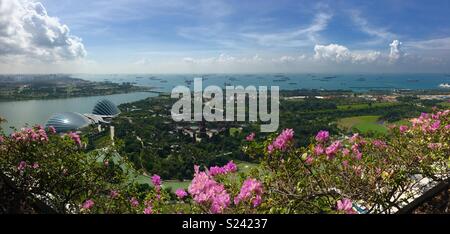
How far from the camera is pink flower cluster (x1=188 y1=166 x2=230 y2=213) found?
5.76 ft

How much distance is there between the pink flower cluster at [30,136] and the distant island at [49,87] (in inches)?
425

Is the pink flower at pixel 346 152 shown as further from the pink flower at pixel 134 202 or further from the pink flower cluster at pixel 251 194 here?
the pink flower at pixel 134 202

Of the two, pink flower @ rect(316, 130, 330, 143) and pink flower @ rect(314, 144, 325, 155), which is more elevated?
pink flower @ rect(316, 130, 330, 143)

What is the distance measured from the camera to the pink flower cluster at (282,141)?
222 centimetres

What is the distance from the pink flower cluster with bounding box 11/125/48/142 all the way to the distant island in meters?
10.8

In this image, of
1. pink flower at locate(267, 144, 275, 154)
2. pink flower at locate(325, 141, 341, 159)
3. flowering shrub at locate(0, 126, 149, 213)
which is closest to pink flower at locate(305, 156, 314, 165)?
pink flower at locate(325, 141, 341, 159)

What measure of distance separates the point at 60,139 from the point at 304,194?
5.96 ft

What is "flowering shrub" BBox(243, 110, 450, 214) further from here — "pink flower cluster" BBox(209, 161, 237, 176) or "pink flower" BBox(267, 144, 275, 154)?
"pink flower cluster" BBox(209, 161, 237, 176)

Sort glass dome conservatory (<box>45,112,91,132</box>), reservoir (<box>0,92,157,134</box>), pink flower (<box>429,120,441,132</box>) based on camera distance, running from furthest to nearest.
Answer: glass dome conservatory (<box>45,112,91,132</box>) < reservoir (<box>0,92,157,134</box>) < pink flower (<box>429,120,441,132</box>)

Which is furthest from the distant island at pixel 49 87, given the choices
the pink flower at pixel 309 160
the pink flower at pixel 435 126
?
the pink flower at pixel 435 126

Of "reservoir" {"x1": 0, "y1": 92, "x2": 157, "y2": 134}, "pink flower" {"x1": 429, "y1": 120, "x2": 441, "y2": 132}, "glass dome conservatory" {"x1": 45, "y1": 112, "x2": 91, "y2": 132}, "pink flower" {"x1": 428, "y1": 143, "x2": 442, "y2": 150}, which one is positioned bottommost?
"glass dome conservatory" {"x1": 45, "y1": 112, "x2": 91, "y2": 132}

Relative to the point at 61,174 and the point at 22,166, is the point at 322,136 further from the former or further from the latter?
Result: the point at 22,166

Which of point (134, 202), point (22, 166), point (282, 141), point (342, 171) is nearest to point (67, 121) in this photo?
point (22, 166)
